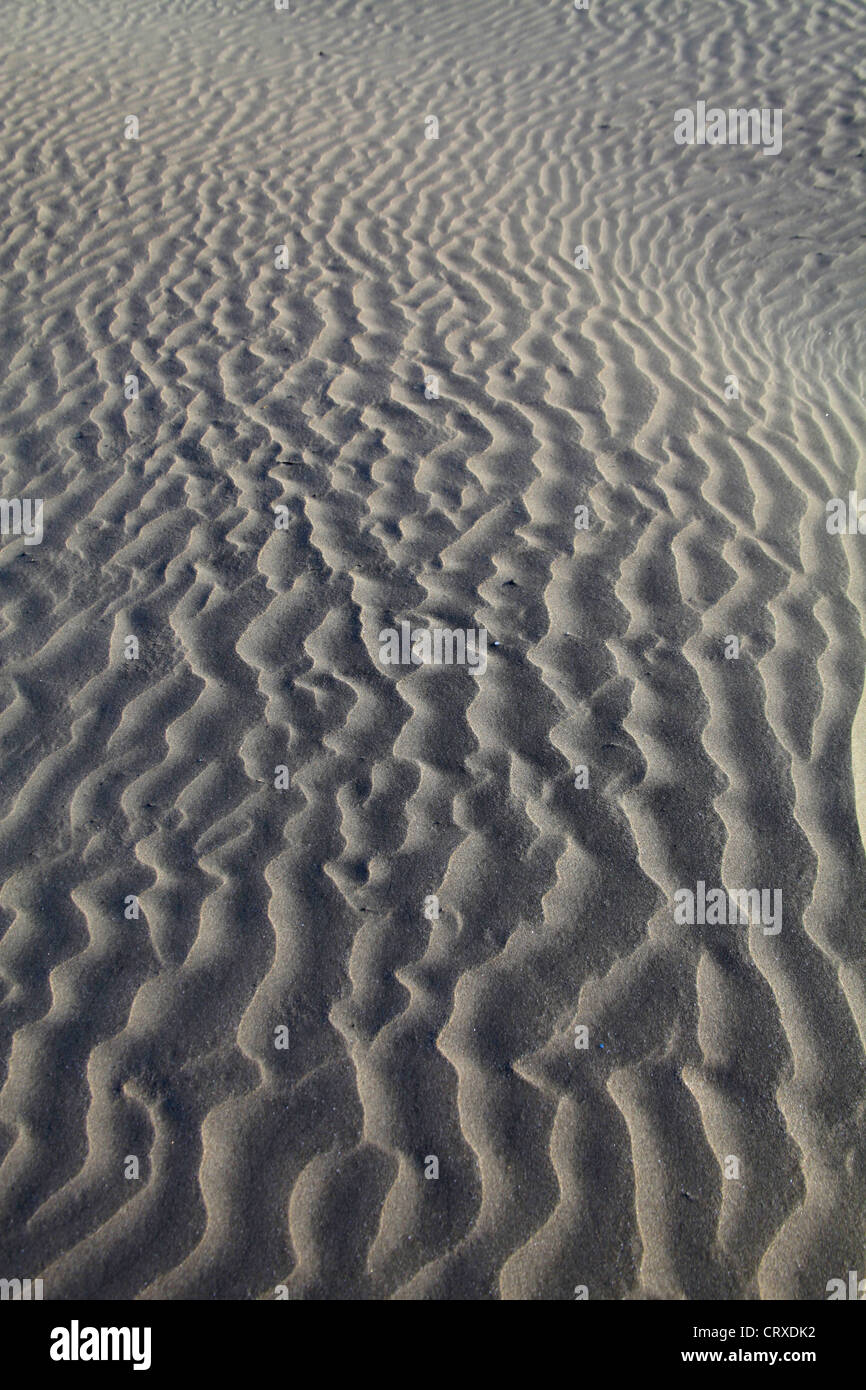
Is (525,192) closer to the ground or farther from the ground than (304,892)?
farther from the ground

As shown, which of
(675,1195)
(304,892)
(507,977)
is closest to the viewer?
(675,1195)

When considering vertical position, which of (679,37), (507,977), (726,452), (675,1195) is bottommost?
(675,1195)

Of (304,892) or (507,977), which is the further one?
(304,892)

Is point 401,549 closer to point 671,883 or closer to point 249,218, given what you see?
point 671,883

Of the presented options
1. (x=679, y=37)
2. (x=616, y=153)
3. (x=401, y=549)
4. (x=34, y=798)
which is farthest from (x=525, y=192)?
(x=34, y=798)

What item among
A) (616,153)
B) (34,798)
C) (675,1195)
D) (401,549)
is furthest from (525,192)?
(675,1195)

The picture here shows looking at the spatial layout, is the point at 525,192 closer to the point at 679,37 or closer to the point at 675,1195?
the point at 679,37
